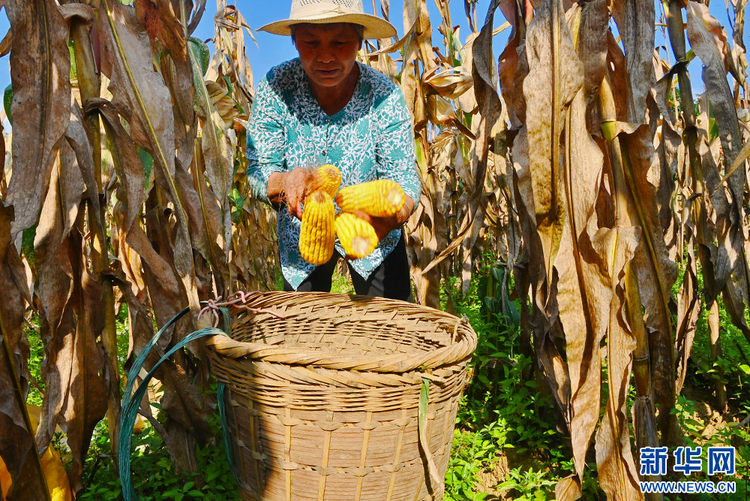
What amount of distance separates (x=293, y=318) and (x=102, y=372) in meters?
0.53

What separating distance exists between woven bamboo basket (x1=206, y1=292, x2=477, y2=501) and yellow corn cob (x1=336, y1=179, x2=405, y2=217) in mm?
409

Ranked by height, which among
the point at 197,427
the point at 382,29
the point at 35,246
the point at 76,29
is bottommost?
the point at 197,427

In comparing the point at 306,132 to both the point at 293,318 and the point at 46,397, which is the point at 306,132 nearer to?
the point at 293,318

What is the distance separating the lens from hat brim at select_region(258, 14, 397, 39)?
1464mm

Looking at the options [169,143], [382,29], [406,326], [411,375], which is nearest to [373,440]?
[411,375]

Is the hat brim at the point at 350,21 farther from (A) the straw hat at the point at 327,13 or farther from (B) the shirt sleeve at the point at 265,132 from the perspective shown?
(B) the shirt sleeve at the point at 265,132

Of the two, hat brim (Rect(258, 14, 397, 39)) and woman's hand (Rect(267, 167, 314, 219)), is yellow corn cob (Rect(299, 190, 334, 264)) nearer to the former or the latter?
woman's hand (Rect(267, 167, 314, 219))

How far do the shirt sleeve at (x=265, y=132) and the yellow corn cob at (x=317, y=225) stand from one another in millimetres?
340

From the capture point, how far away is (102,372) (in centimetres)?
127

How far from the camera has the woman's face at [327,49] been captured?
1.51 m

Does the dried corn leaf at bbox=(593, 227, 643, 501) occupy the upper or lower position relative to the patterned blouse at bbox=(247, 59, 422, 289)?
lower

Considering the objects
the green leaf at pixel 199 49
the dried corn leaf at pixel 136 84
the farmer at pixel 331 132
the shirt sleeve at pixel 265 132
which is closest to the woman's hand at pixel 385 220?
the farmer at pixel 331 132

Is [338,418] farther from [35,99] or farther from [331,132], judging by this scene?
[331,132]

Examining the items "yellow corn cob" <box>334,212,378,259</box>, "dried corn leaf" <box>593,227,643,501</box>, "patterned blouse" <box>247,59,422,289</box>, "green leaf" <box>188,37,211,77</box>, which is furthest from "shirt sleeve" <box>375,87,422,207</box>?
"dried corn leaf" <box>593,227,643,501</box>
